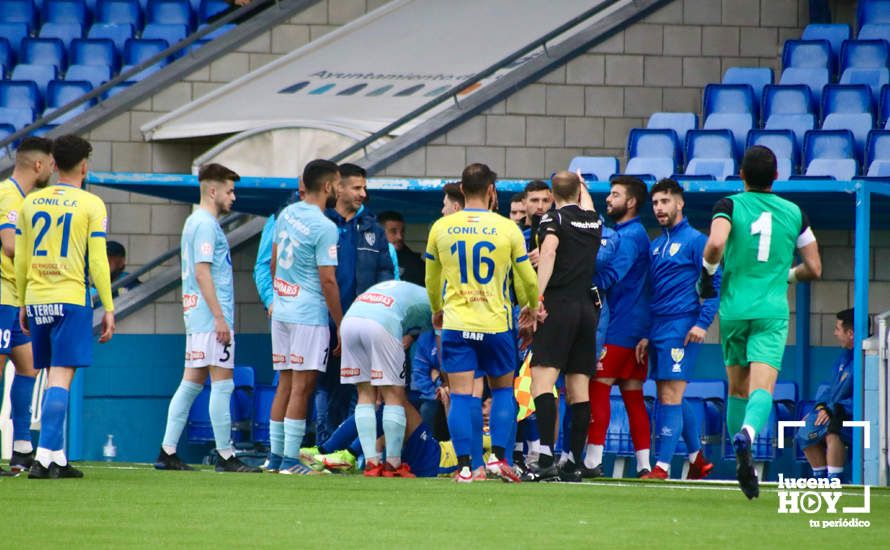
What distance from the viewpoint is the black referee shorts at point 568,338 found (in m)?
10.3

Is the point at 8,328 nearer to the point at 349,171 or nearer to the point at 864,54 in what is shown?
the point at 349,171

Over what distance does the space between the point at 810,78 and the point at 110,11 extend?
375 inches

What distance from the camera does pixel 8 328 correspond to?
33.7 ft

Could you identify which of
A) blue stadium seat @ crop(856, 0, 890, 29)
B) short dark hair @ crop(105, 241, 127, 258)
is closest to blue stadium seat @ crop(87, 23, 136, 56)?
short dark hair @ crop(105, 241, 127, 258)

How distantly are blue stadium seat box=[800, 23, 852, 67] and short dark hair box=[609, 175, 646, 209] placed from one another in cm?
561

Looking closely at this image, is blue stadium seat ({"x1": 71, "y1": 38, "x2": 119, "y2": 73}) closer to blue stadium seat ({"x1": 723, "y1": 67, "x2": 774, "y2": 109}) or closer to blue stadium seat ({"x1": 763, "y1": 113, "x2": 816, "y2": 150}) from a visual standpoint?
blue stadium seat ({"x1": 723, "y1": 67, "x2": 774, "y2": 109})

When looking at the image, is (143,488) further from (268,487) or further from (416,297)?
(416,297)

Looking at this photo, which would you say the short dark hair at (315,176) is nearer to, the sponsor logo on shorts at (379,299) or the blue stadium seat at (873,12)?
the sponsor logo on shorts at (379,299)

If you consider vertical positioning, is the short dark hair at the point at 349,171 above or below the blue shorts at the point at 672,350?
above

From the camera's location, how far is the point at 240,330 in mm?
15648

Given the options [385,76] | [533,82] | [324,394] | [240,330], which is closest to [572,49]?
[533,82]

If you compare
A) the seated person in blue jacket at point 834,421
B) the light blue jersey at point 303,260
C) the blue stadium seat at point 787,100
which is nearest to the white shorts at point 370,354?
the light blue jersey at point 303,260

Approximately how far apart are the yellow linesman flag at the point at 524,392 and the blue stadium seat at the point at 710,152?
9.53 ft

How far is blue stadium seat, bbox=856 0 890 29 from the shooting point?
16.3m
